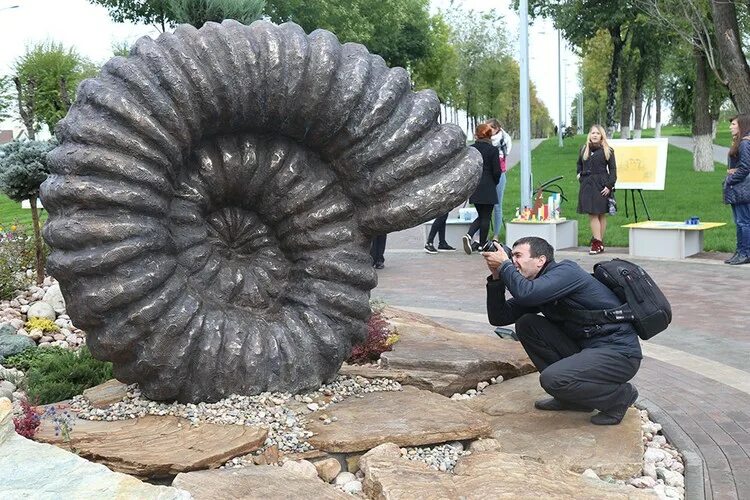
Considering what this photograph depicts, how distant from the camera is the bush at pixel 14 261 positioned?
8.91m

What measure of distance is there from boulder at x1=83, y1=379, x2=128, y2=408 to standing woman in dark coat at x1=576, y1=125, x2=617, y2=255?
29.9ft

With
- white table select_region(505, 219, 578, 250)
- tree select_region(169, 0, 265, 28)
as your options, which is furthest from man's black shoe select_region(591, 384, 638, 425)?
white table select_region(505, 219, 578, 250)

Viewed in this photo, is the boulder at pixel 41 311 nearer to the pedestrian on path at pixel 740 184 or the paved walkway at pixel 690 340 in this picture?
the paved walkway at pixel 690 340

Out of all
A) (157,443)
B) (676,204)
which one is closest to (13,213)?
(676,204)

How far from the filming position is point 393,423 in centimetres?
475

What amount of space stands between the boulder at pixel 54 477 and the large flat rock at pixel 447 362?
2.70 m

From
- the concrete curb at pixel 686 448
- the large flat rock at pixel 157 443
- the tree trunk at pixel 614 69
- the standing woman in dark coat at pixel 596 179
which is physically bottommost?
the concrete curb at pixel 686 448

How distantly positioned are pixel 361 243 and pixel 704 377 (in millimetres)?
3069

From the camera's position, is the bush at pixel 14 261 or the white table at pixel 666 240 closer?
the bush at pixel 14 261

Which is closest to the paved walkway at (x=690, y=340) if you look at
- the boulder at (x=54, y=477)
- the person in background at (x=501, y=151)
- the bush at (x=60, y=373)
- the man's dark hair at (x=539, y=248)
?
the person in background at (x=501, y=151)

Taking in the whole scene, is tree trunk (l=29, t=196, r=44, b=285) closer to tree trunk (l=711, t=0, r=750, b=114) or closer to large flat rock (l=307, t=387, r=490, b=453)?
large flat rock (l=307, t=387, r=490, b=453)

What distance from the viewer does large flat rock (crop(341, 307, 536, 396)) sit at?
228 inches

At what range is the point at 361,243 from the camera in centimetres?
539

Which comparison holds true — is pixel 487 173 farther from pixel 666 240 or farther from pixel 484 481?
pixel 484 481
